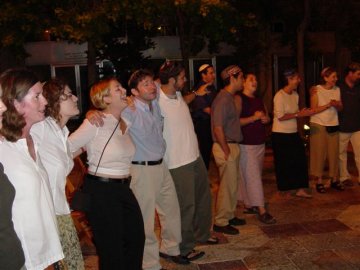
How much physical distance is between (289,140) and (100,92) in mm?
3583

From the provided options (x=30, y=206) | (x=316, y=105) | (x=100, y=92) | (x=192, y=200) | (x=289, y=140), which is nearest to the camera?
(x=30, y=206)

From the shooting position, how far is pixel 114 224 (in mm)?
3973

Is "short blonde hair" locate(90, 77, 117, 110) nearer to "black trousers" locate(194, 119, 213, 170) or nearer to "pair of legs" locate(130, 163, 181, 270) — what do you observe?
"pair of legs" locate(130, 163, 181, 270)

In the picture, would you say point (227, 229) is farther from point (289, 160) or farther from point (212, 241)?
point (289, 160)

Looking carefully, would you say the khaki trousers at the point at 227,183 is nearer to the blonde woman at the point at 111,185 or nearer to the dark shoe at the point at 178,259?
the dark shoe at the point at 178,259

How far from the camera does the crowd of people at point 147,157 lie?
2811mm

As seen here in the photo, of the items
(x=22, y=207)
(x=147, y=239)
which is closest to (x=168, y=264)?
(x=147, y=239)

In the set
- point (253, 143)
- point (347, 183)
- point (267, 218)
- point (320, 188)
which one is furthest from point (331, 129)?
point (267, 218)

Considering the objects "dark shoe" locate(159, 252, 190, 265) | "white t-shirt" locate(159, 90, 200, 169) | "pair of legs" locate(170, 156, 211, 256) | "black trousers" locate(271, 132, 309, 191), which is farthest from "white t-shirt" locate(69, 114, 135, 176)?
"black trousers" locate(271, 132, 309, 191)

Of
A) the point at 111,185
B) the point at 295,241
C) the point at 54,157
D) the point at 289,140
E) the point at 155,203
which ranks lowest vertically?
the point at 295,241

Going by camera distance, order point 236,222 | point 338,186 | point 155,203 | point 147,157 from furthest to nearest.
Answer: point 338,186
point 236,222
point 155,203
point 147,157

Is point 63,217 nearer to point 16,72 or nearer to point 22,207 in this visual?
point 22,207

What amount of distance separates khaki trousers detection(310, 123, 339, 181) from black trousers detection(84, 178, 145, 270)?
4.15 meters

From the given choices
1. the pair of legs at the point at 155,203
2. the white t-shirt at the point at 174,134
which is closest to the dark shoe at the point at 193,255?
the pair of legs at the point at 155,203
